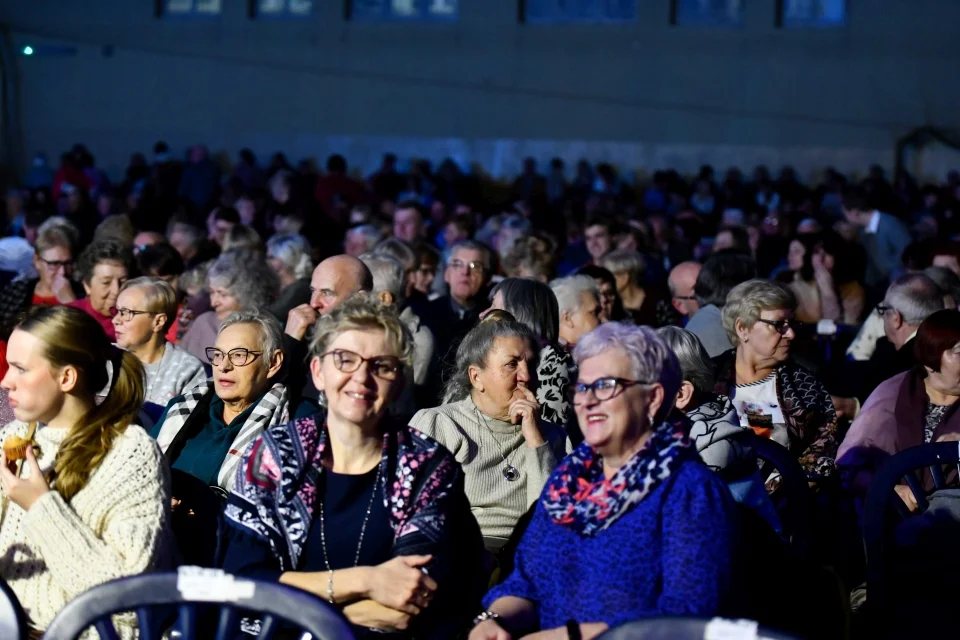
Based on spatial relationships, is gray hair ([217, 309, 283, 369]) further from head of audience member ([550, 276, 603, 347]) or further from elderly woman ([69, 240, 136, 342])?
A: elderly woman ([69, 240, 136, 342])

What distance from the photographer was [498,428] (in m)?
4.34

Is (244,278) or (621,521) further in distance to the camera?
(244,278)

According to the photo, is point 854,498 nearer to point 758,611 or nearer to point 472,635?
point 758,611

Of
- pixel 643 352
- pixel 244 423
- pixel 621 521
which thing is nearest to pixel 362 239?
pixel 244 423

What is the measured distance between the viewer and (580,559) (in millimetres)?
2990

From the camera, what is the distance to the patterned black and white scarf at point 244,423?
13.9 feet

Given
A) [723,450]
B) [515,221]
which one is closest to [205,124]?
[515,221]

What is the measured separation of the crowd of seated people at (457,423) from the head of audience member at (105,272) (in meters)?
0.01

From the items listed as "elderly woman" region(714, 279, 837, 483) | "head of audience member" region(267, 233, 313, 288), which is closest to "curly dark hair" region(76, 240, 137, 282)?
"head of audience member" region(267, 233, 313, 288)

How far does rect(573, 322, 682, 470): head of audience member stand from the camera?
3.00 meters

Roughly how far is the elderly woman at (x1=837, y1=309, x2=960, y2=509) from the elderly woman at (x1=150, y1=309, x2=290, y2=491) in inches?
81.5

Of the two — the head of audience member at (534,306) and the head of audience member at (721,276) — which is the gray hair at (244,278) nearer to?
the head of audience member at (534,306)

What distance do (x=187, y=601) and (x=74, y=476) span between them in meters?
0.71

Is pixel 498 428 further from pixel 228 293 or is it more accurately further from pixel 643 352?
pixel 228 293
